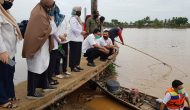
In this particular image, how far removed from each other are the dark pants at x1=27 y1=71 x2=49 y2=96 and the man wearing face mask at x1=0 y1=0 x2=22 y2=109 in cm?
35

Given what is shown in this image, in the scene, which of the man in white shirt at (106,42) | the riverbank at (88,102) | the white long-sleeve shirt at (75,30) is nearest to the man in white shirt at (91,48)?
the man in white shirt at (106,42)

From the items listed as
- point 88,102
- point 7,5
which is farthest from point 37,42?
point 88,102

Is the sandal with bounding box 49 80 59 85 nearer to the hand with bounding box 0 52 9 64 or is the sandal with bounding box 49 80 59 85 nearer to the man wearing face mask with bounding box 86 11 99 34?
the hand with bounding box 0 52 9 64

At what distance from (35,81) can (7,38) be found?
0.94 m

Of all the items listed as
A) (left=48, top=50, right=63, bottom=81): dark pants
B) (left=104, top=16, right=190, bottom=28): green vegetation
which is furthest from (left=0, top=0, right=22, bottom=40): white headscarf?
(left=104, top=16, right=190, bottom=28): green vegetation

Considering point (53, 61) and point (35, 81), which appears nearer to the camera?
point (35, 81)

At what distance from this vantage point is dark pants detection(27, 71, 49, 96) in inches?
190

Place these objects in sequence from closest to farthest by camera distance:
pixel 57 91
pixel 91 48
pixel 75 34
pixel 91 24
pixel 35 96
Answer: pixel 35 96 < pixel 57 91 < pixel 75 34 < pixel 91 48 < pixel 91 24

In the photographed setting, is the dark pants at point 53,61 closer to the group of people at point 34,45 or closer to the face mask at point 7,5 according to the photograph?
the group of people at point 34,45

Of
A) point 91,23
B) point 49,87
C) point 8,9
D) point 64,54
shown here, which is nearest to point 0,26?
point 8,9

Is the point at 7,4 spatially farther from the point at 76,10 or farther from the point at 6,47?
the point at 76,10

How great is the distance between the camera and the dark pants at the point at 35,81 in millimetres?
4832

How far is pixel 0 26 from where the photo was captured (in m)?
4.14

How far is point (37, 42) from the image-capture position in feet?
15.3
